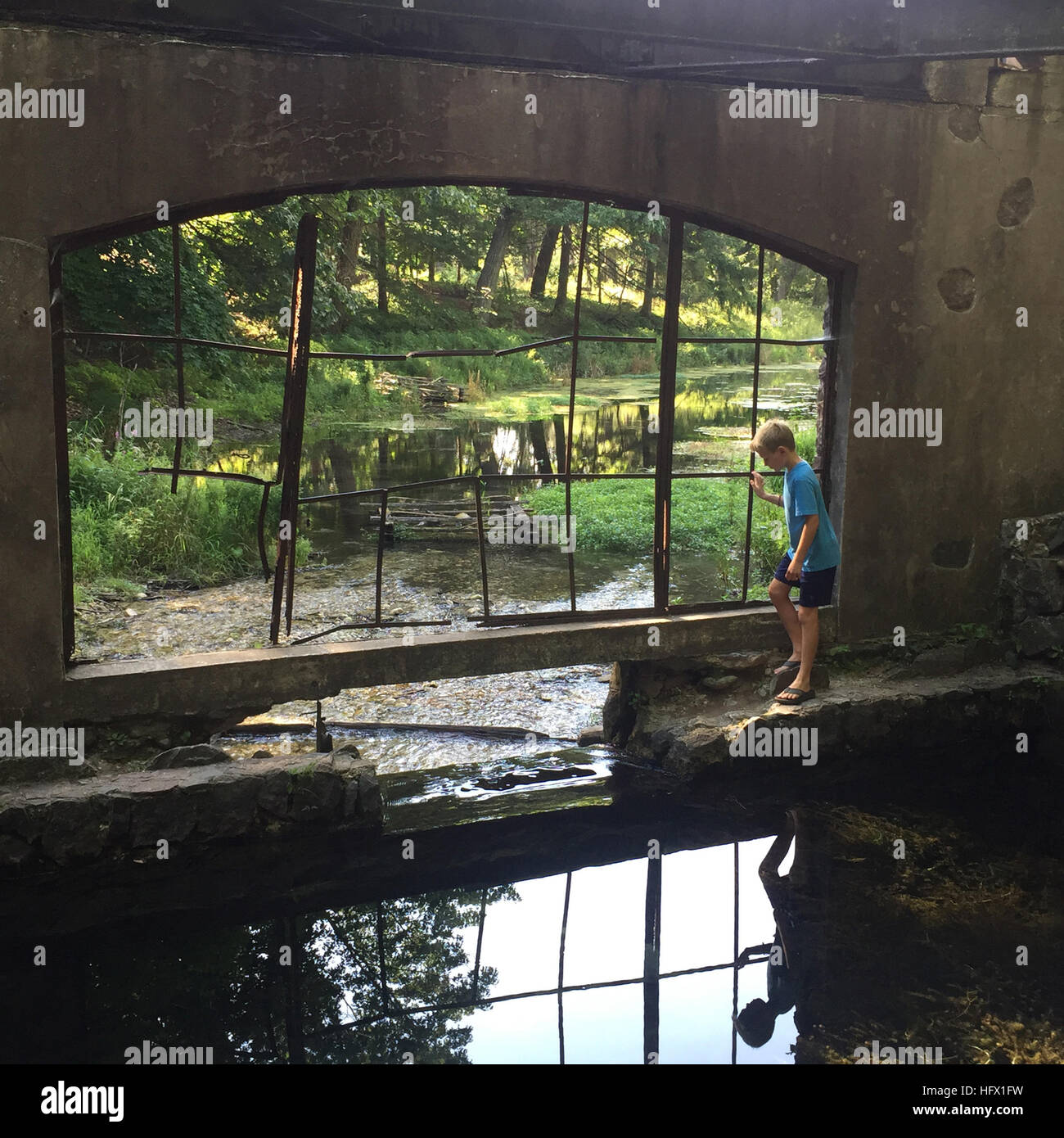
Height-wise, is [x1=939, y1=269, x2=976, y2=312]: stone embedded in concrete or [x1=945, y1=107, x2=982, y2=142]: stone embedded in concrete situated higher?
[x1=945, y1=107, x2=982, y2=142]: stone embedded in concrete

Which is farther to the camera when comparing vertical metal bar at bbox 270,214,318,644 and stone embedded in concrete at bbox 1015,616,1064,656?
stone embedded in concrete at bbox 1015,616,1064,656

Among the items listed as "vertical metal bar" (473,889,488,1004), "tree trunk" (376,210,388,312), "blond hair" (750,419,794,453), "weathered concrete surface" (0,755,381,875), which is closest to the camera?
"vertical metal bar" (473,889,488,1004)

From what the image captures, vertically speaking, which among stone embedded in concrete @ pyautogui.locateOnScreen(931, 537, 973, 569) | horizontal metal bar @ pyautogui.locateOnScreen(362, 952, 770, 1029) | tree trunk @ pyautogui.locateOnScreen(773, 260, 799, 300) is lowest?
horizontal metal bar @ pyautogui.locateOnScreen(362, 952, 770, 1029)

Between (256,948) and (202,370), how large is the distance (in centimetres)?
1318

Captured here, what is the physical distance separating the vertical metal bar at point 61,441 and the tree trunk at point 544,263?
23.8 m

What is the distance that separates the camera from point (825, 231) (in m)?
5.74

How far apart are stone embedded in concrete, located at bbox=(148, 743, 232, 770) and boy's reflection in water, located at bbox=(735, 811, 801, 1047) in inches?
102

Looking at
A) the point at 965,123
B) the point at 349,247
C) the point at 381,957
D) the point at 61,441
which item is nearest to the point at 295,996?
the point at 381,957

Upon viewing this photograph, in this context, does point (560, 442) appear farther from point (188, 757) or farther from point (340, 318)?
point (188, 757)

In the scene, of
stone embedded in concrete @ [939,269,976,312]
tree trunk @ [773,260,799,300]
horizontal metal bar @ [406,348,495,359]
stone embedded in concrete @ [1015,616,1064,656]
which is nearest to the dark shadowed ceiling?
stone embedded in concrete @ [939,269,976,312]

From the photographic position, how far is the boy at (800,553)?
5762 mm

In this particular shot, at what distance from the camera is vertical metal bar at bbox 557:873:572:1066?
376 centimetres

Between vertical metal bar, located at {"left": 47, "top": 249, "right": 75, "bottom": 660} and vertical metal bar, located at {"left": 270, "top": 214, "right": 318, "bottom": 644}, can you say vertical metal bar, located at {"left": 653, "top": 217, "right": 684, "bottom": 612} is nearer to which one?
vertical metal bar, located at {"left": 270, "top": 214, "right": 318, "bottom": 644}

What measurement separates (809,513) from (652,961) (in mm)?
2582
